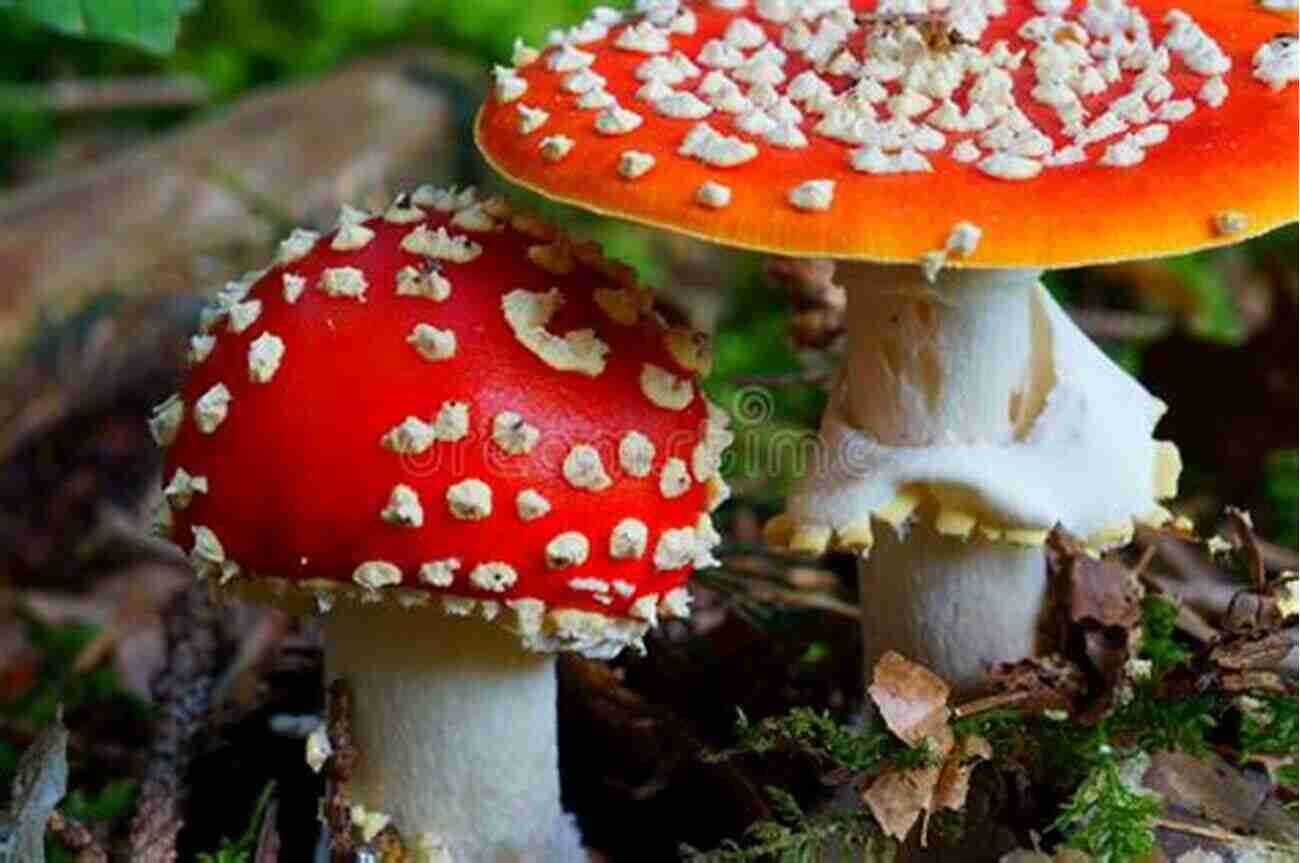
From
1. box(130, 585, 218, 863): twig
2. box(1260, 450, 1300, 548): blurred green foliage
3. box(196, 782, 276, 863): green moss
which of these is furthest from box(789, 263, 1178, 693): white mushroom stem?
box(1260, 450, 1300, 548): blurred green foliage

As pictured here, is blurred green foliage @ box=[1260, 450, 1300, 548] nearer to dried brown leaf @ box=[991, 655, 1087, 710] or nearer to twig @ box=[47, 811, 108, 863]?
dried brown leaf @ box=[991, 655, 1087, 710]

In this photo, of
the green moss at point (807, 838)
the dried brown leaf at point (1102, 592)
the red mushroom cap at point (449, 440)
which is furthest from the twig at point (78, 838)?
the dried brown leaf at point (1102, 592)

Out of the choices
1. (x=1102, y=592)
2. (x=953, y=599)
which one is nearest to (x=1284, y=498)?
(x=1102, y=592)

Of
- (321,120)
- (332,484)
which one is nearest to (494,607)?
(332,484)

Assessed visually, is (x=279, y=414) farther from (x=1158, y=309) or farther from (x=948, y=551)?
(x=1158, y=309)

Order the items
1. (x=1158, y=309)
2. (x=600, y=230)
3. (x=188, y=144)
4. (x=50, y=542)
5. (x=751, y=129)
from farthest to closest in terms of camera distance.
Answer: (x=600, y=230) → (x=188, y=144) → (x=1158, y=309) → (x=50, y=542) → (x=751, y=129)
